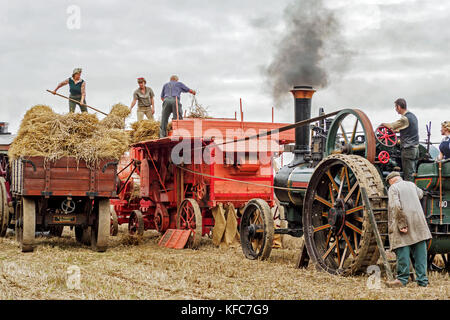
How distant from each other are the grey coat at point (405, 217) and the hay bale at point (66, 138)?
16.8 feet

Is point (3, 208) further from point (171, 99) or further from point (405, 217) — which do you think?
point (405, 217)

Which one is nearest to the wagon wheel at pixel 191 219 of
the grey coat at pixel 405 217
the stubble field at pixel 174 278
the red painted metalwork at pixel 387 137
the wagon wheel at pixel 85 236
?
the stubble field at pixel 174 278

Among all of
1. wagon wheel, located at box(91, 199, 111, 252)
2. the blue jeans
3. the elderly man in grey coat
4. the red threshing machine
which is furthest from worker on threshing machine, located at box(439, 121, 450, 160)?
wagon wheel, located at box(91, 199, 111, 252)

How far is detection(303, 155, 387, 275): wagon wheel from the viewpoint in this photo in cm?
689

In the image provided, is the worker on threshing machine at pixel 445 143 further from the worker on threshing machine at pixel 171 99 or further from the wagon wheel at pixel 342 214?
the worker on threshing machine at pixel 171 99

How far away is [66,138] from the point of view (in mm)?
10289

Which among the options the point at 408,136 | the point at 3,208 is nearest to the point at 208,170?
the point at 3,208

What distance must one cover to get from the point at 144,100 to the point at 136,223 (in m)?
2.56

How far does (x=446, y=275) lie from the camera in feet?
25.7

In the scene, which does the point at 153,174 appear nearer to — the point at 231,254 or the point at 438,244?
the point at 231,254

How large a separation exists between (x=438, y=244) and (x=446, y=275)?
80 cm

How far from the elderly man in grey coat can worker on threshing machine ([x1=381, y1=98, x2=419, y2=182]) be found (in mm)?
722

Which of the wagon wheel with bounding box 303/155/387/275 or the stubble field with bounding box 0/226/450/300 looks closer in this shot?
the stubble field with bounding box 0/226/450/300

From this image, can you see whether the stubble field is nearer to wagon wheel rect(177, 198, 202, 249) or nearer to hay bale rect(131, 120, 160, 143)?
wagon wheel rect(177, 198, 202, 249)
